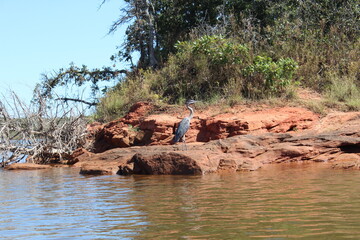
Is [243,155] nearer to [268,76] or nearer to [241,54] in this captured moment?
[268,76]

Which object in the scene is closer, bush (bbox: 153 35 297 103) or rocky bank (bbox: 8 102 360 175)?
rocky bank (bbox: 8 102 360 175)

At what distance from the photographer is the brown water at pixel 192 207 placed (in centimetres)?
468

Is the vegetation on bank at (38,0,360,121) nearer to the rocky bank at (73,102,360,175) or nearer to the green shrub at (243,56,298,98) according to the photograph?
the green shrub at (243,56,298,98)

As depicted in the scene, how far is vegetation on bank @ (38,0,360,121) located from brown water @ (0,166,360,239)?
6071mm

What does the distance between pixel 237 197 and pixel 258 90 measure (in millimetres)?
8919

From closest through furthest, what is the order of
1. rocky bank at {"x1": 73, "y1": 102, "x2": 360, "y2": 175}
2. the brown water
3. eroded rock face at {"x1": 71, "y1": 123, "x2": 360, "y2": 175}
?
the brown water < eroded rock face at {"x1": 71, "y1": 123, "x2": 360, "y2": 175} < rocky bank at {"x1": 73, "y1": 102, "x2": 360, "y2": 175}

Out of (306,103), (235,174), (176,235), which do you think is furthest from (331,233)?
(306,103)

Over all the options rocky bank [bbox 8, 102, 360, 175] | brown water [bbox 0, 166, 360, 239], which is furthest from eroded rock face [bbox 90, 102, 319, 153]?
brown water [bbox 0, 166, 360, 239]

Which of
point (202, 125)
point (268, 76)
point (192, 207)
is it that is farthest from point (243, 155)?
point (192, 207)

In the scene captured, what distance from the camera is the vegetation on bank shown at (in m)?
15.4

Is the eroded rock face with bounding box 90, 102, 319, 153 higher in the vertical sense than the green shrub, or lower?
lower

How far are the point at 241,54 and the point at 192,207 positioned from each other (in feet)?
35.3

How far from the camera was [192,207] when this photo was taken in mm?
6109

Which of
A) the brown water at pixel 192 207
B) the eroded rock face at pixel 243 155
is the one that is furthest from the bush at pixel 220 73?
the brown water at pixel 192 207
